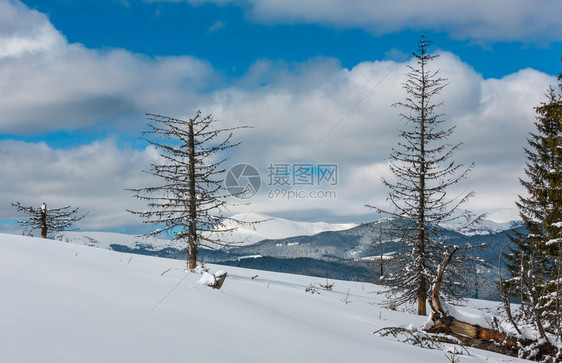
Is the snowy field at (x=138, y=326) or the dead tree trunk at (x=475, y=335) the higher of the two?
the snowy field at (x=138, y=326)

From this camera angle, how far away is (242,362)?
2.25m

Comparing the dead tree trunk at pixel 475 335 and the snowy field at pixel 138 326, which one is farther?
the dead tree trunk at pixel 475 335

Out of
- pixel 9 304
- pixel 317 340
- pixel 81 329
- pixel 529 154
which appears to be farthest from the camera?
pixel 529 154

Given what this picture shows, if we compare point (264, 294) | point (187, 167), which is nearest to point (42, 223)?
point (187, 167)

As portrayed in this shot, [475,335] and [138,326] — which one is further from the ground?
[138,326]

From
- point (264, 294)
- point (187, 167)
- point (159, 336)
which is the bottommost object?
point (264, 294)

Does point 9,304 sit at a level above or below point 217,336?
above

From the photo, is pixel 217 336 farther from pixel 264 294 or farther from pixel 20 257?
pixel 264 294

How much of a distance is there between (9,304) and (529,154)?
26120 millimetres

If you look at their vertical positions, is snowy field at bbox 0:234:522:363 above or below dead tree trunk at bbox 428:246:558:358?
above

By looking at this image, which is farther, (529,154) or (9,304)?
(529,154)

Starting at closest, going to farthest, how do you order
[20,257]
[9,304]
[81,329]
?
[81,329], [9,304], [20,257]

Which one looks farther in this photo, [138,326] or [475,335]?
[475,335]

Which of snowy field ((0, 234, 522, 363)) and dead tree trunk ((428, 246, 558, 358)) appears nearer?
snowy field ((0, 234, 522, 363))
